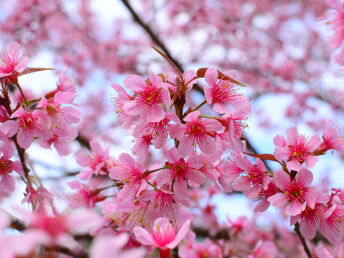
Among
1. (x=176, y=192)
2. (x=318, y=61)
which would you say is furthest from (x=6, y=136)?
(x=318, y=61)

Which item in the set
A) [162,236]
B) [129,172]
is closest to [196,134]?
[129,172]

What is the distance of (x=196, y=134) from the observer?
1.51m

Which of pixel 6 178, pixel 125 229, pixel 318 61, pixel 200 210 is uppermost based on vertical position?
pixel 6 178

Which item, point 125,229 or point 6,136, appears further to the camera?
point 125,229

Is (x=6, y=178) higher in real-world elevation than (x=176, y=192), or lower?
higher

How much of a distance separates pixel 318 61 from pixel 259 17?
93.7 inches

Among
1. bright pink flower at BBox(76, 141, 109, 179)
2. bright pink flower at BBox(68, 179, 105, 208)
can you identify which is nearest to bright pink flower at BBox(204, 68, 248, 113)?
bright pink flower at BBox(76, 141, 109, 179)

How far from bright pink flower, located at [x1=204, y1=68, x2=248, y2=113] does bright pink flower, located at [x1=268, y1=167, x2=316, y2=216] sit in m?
0.40

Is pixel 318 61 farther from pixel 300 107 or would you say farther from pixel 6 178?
pixel 6 178

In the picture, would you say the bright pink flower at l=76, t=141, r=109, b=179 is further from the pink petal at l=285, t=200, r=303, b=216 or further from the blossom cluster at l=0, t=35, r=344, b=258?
the pink petal at l=285, t=200, r=303, b=216

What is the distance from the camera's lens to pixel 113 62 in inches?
237

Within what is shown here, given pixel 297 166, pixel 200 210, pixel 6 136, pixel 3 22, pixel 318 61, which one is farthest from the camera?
pixel 318 61

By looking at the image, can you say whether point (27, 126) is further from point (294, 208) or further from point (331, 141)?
point (331, 141)

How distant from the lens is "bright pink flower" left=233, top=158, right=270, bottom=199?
1590 millimetres
